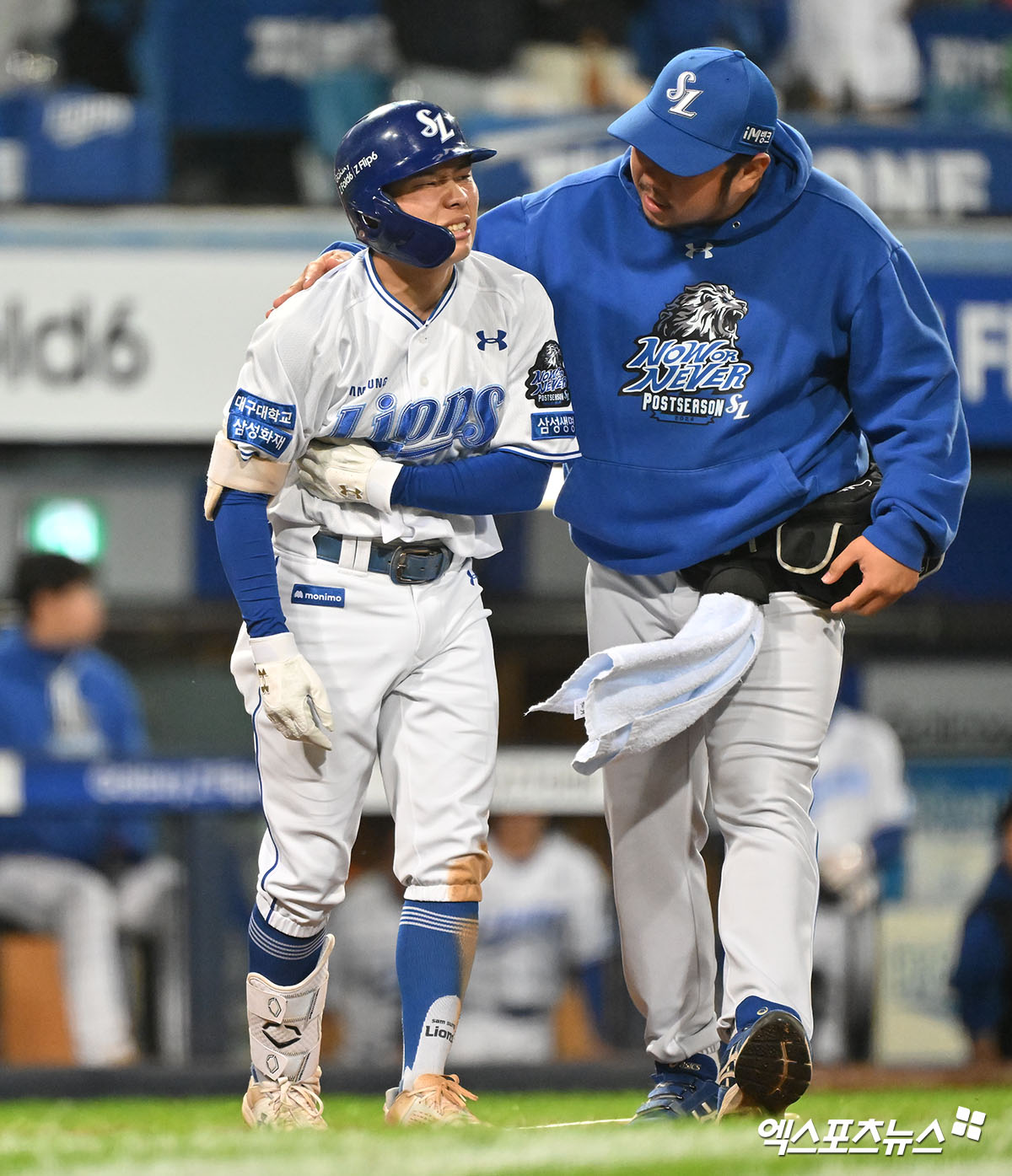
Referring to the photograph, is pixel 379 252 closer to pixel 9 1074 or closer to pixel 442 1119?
pixel 442 1119

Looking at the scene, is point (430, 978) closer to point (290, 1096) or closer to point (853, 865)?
point (290, 1096)

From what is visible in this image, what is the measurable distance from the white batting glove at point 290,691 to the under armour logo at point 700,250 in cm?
103

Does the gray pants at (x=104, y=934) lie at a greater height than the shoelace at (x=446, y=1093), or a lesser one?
lesser

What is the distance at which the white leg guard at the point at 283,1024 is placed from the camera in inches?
134

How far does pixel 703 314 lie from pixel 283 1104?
1639mm

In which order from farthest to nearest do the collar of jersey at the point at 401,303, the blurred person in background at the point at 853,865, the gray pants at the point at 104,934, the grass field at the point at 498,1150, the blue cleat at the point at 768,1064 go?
1. the blurred person in background at the point at 853,865
2. the gray pants at the point at 104,934
3. the collar of jersey at the point at 401,303
4. the blue cleat at the point at 768,1064
5. the grass field at the point at 498,1150

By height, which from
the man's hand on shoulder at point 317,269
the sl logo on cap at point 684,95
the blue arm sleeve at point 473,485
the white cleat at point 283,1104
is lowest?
the white cleat at point 283,1104

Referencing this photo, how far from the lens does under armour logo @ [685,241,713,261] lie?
11.3 ft

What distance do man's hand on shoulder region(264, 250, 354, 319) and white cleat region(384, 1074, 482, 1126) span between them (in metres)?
1.40

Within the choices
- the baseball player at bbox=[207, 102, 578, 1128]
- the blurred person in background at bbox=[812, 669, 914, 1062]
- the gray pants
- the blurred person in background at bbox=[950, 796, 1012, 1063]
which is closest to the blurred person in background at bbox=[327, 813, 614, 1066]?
the gray pants

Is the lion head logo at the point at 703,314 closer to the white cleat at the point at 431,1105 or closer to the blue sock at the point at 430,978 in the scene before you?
the blue sock at the point at 430,978

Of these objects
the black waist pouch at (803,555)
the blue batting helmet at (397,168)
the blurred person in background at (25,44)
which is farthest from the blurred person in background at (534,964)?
the blurred person in background at (25,44)

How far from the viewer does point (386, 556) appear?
132 inches

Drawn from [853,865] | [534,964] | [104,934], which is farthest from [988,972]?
[104,934]
